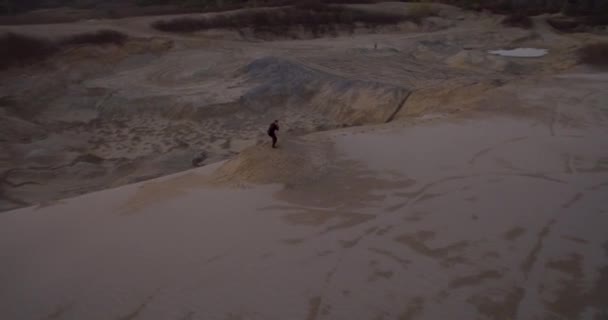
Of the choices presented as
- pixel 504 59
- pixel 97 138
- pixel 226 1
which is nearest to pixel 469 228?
pixel 97 138

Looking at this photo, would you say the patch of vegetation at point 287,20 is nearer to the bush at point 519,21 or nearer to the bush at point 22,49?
the bush at point 22,49

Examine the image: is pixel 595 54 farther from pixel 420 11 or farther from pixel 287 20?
pixel 287 20

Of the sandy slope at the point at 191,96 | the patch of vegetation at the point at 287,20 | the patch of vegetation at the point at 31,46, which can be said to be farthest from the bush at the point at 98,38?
the patch of vegetation at the point at 287,20

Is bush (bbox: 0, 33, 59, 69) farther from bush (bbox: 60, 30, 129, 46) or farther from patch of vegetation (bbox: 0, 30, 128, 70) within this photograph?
bush (bbox: 60, 30, 129, 46)

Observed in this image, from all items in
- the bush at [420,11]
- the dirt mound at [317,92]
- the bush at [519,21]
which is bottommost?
the dirt mound at [317,92]

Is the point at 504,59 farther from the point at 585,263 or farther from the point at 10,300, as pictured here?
the point at 10,300

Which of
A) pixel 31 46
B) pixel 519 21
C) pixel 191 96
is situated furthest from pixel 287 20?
pixel 519 21
